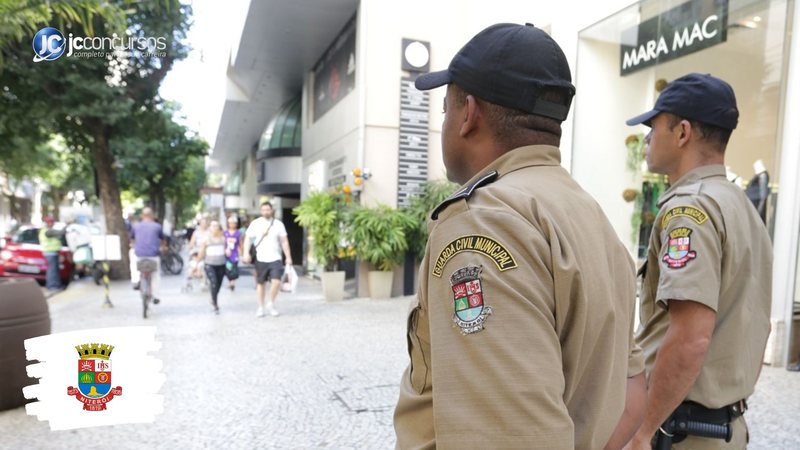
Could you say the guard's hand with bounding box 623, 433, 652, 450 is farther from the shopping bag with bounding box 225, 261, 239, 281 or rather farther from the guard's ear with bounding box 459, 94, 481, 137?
the shopping bag with bounding box 225, 261, 239, 281

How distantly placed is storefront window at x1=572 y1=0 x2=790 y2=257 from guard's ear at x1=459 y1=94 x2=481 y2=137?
6.08 meters

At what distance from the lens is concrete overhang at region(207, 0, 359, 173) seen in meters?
12.4

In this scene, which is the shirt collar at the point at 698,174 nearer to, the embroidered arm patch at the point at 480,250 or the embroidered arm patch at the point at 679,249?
the embroidered arm patch at the point at 679,249

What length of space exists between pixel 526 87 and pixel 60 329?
341 inches

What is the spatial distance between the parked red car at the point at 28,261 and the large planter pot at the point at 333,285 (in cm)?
699

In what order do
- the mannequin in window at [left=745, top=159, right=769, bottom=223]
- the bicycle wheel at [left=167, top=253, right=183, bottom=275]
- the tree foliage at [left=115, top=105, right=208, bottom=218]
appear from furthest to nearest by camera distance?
the bicycle wheel at [left=167, top=253, right=183, bottom=275]
the tree foliage at [left=115, top=105, right=208, bottom=218]
the mannequin in window at [left=745, top=159, right=769, bottom=223]

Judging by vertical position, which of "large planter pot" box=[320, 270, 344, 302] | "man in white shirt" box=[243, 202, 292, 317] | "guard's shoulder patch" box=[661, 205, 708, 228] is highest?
"guard's shoulder patch" box=[661, 205, 708, 228]

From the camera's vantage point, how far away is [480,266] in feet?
2.97

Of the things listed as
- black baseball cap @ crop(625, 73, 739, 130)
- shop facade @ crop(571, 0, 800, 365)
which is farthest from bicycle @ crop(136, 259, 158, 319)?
black baseball cap @ crop(625, 73, 739, 130)

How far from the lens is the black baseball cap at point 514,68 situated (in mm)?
1038

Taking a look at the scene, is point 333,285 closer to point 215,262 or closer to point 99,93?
point 215,262

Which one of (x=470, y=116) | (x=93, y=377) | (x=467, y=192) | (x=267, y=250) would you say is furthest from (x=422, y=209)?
(x=467, y=192)

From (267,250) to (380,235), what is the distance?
8.29 feet

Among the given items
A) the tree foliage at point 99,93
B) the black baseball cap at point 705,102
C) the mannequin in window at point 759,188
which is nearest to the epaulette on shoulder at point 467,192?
the black baseball cap at point 705,102
